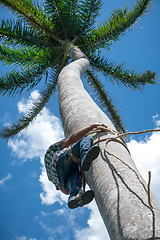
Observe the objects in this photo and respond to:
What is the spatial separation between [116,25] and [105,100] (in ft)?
9.10

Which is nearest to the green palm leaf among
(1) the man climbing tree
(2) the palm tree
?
(2) the palm tree

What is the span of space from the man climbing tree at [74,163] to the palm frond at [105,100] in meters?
5.62

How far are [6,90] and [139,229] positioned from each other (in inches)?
267

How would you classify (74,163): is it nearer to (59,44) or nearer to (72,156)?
(72,156)

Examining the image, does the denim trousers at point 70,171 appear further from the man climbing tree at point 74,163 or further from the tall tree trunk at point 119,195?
the tall tree trunk at point 119,195

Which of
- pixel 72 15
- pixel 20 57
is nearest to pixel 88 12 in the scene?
pixel 72 15

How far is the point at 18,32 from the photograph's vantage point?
6.80 m

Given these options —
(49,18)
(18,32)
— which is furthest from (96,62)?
(18,32)

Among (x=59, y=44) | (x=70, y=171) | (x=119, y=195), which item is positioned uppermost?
(x=59, y=44)

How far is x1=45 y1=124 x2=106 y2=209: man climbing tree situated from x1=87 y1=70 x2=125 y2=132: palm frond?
221 inches

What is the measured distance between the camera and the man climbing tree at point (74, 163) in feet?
5.62

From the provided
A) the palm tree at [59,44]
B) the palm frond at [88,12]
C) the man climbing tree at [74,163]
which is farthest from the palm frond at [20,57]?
the man climbing tree at [74,163]

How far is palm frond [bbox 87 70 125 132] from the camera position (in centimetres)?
805

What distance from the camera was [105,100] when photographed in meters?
8.19
